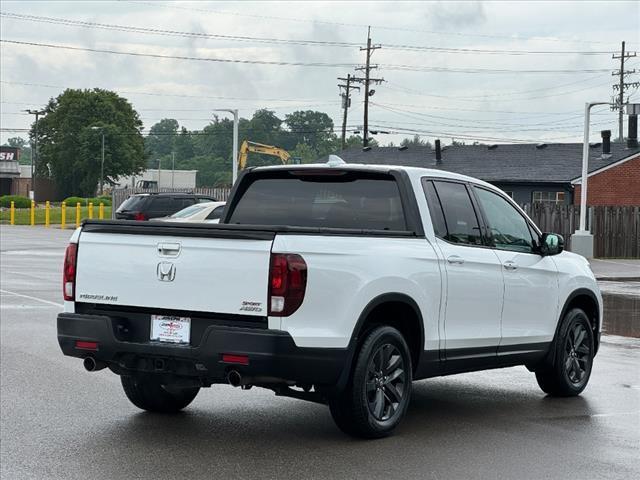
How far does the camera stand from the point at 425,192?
9.00m

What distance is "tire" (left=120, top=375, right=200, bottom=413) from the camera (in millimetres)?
9094

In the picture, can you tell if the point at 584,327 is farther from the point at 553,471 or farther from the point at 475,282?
the point at 553,471

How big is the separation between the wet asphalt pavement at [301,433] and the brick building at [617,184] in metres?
46.3

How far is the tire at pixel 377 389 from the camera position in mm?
7984

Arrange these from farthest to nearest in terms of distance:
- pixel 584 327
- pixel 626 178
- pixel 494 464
A: pixel 626 178 < pixel 584 327 < pixel 494 464

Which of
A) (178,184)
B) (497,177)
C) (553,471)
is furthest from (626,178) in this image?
(178,184)

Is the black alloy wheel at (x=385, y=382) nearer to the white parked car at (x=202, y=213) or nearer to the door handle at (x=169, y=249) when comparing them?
the door handle at (x=169, y=249)

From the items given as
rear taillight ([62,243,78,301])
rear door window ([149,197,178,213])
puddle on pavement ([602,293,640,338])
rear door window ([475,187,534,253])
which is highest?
rear door window ([149,197,178,213])

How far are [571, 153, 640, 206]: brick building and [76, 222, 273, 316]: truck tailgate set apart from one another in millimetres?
50850

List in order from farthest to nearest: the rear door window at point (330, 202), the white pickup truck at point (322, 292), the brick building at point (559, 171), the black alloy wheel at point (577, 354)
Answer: the brick building at point (559, 171)
the black alloy wheel at point (577, 354)
the rear door window at point (330, 202)
the white pickup truck at point (322, 292)

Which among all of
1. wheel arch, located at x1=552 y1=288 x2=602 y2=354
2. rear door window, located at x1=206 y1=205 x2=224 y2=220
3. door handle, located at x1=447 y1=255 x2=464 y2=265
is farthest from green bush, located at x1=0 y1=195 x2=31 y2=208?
door handle, located at x1=447 y1=255 x2=464 y2=265

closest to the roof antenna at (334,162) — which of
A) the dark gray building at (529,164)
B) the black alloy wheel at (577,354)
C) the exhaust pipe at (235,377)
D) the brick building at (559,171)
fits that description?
the exhaust pipe at (235,377)

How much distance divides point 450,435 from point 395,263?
1.35 metres

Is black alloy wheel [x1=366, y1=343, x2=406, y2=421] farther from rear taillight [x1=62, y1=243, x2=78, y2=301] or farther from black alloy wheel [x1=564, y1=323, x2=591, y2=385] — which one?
black alloy wheel [x1=564, y1=323, x2=591, y2=385]
